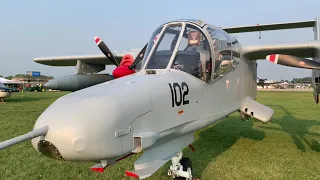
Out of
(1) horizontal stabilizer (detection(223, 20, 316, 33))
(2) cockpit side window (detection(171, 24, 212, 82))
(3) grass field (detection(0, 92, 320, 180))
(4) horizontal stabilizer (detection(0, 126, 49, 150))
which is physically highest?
(1) horizontal stabilizer (detection(223, 20, 316, 33))

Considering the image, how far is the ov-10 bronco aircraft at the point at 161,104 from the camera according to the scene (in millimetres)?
2420

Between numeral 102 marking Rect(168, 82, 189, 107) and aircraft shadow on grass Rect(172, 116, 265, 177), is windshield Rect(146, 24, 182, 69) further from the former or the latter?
aircraft shadow on grass Rect(172, 116, 265, 177)

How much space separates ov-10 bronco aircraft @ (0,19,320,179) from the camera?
2.42m

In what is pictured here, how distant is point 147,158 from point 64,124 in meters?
1.37

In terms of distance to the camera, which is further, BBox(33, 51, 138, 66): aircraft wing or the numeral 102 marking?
BBox(33, 51, 138, 66): aircraft wing

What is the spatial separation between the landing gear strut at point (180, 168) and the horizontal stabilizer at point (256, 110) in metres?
2.12

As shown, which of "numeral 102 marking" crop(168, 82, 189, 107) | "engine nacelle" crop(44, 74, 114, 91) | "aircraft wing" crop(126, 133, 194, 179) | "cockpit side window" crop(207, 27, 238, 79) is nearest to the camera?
"aircraft wing" crop(126, 133, 194, 179)

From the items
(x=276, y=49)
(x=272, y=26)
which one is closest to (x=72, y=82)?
(x=276, y=49)

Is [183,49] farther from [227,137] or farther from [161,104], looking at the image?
[227,137]

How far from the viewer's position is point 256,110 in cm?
613

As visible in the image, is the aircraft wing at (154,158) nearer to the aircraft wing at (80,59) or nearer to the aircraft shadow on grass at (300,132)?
the aircraft shadow on grass at (300,132)

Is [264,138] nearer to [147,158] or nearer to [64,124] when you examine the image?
[147,158]

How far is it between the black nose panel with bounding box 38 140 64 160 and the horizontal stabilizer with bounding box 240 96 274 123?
467 centimetres

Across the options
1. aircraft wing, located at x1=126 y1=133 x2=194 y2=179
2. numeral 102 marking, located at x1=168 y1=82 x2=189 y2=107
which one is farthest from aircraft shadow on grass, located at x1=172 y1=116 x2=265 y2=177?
numeral 102 marking, located at x1=168 y1=82 x2=189 y2=107
